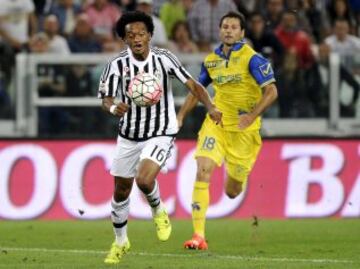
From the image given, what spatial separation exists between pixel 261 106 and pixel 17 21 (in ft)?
22.8

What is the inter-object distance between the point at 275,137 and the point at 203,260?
6.01 m

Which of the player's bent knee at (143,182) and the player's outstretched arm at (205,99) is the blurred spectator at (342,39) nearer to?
the player's outstretched arm at (205,99)

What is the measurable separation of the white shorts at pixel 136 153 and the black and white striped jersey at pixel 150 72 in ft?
0.18

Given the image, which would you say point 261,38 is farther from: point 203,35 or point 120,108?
point 120,108

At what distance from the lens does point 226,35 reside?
42.5 ft

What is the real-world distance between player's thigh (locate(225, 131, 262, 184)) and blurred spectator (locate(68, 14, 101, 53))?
560 cm

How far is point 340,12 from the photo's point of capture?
19219 millimetres

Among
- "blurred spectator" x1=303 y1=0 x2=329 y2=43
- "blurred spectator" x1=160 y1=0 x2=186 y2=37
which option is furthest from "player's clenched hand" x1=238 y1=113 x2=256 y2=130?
"blurred spectator" x1=160 y1=0 x2=186 y2=37

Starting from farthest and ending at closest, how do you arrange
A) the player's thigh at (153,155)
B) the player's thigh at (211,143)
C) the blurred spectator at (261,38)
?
1. the blurred spectator at (261,38)
2. the player's thigh at (211,143)
3. the player's thigh at (153,155)

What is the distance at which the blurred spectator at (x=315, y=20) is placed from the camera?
1911 centimetres

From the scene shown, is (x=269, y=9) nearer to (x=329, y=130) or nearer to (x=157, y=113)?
(x=329, y=130)

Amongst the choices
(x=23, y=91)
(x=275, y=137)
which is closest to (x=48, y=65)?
(x=23, y=91)

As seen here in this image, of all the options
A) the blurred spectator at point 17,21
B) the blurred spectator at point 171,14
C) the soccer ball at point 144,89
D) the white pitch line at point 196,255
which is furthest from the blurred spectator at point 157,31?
the soccer ball at point 144,89

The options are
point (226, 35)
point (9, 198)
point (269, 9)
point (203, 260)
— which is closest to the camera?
point (203, 260)
